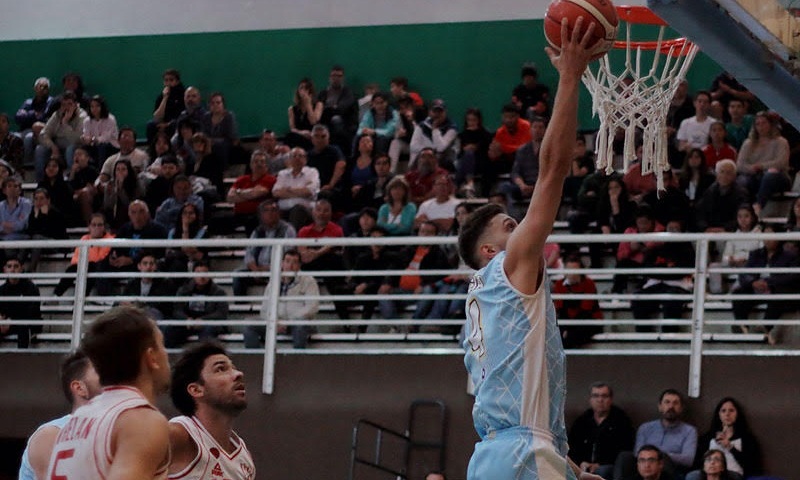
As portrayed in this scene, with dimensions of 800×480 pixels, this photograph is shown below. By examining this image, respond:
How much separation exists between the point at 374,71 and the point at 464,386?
25.1ft

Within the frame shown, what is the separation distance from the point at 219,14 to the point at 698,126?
7685mm

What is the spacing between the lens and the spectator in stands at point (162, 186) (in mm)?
15039

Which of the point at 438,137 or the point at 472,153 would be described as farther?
the point at 438,137

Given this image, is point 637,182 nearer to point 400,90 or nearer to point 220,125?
point 400,90

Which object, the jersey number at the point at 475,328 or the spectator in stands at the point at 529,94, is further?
the spectator in stands at the point at 529,94

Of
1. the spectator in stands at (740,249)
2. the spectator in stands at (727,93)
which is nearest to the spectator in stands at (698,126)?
the spectator in stands at (727,93)

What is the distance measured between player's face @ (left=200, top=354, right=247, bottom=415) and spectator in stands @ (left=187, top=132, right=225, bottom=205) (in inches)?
383

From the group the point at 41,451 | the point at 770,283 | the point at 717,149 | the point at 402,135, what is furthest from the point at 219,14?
the point at 41,451

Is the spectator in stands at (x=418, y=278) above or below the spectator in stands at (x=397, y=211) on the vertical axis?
below

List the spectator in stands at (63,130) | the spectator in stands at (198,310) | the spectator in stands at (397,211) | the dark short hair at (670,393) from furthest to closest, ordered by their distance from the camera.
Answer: the spectator in stands at (63,130) → the spectator in stands at (397,211) → the spectator in stands at (198,310) → the dark short hair at (670,393)

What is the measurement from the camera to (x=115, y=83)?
62.3 ft

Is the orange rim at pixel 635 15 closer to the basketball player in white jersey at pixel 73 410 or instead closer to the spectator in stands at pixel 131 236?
the basketball player in white jersey at pixel 73 410

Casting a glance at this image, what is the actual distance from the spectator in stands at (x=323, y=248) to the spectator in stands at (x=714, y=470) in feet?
13.4

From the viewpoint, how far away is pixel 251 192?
14445mm
